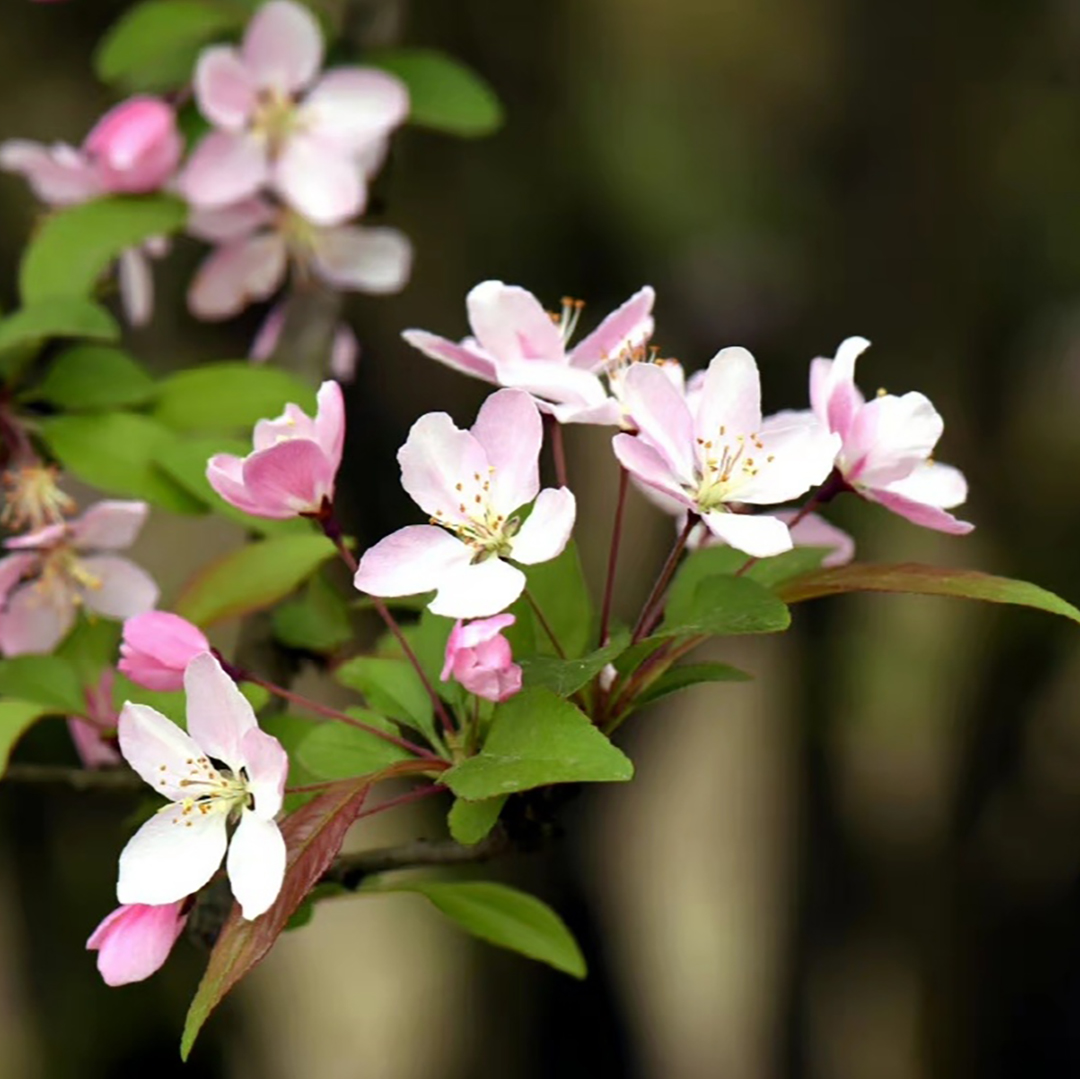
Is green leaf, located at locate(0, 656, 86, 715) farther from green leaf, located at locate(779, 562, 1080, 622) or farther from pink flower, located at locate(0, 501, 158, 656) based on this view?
green leaf, located at locate(779, 562, 1080, 622)

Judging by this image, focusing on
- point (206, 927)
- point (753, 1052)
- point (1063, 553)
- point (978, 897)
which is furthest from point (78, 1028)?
point (206, 927)

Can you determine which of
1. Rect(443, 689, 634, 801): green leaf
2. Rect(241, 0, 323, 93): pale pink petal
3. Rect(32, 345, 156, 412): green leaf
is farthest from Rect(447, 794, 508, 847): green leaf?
Rect(241, 0, 323, 93): pale pink petal

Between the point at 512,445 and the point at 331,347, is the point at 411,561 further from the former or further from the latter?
the point at 331,347

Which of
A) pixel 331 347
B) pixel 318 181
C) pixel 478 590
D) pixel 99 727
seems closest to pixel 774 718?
pixel 331 347

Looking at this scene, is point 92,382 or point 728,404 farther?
point 92,382

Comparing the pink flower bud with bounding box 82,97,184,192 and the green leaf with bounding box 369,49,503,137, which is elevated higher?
the green leaf with bounding box 369,49,503,137

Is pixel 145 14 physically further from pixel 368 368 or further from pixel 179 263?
pixel 368 368
